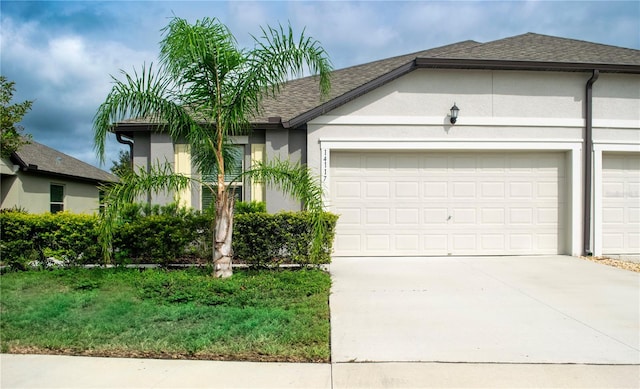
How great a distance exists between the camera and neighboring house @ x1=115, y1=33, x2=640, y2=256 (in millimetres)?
8992

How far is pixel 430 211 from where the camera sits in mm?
9203

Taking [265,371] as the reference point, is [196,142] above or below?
above

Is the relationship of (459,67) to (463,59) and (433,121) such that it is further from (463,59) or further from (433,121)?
A: (433,121)

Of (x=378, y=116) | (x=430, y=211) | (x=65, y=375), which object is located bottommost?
(x=65, y=375)

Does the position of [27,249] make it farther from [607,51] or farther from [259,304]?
[607,51]

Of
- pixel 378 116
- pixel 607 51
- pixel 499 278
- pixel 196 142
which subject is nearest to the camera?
pixel 196 142

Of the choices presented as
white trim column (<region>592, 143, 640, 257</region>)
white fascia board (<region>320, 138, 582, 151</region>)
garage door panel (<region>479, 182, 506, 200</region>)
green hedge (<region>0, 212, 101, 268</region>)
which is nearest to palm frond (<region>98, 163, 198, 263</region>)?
green hedge (<region>0, 212, 101, 268</region>)

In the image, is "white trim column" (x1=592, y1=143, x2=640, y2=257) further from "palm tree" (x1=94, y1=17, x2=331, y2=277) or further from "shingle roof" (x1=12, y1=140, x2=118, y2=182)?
"shingle roof" (x1=12, y1=140, x2=118, y2=182)

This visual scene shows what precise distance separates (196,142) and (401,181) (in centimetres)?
495

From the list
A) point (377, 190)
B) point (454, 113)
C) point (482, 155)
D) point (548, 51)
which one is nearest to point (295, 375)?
point (377, 190)

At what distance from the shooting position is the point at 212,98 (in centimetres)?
618

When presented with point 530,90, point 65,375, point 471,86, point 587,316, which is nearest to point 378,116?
point 471,86

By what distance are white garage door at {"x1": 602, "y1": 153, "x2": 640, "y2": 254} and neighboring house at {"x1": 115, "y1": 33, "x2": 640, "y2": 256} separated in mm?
24

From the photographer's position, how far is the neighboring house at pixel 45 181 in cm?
1348
